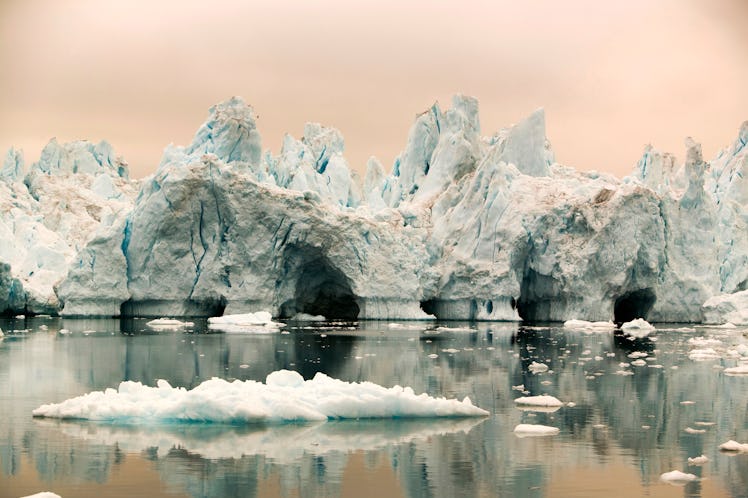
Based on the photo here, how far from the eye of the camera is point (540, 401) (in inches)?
495

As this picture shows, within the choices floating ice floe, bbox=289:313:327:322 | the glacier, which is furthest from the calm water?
floating ice floe, bbox=289:313:327:322

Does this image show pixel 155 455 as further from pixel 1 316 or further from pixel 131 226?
pixel 1 316

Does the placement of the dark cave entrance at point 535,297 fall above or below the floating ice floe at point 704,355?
above

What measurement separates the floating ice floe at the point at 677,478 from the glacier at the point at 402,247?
26806mm

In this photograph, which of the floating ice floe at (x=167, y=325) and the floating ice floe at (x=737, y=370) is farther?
the floating ice floe at (x=167, y=325)

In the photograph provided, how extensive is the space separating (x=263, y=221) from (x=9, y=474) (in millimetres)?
26592

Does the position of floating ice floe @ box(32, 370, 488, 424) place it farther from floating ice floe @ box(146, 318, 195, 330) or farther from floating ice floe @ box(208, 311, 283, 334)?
floating ice floe @ box(146, 318, 195, 330)

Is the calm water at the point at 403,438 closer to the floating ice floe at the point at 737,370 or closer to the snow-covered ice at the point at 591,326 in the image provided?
the floating ice floe at the point at 737,370

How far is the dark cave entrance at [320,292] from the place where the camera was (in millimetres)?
36188

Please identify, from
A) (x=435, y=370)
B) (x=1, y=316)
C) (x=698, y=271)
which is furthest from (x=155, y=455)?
(x=698, y=271)

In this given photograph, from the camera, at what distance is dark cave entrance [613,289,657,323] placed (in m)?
38.8

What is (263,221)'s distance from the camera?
34688mm

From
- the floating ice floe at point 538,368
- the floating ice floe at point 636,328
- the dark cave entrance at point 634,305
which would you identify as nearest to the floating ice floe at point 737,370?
the floating ice floe at point 538,368

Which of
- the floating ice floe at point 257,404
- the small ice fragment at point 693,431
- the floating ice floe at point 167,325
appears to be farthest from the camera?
the floating ice floe at point 167,325
